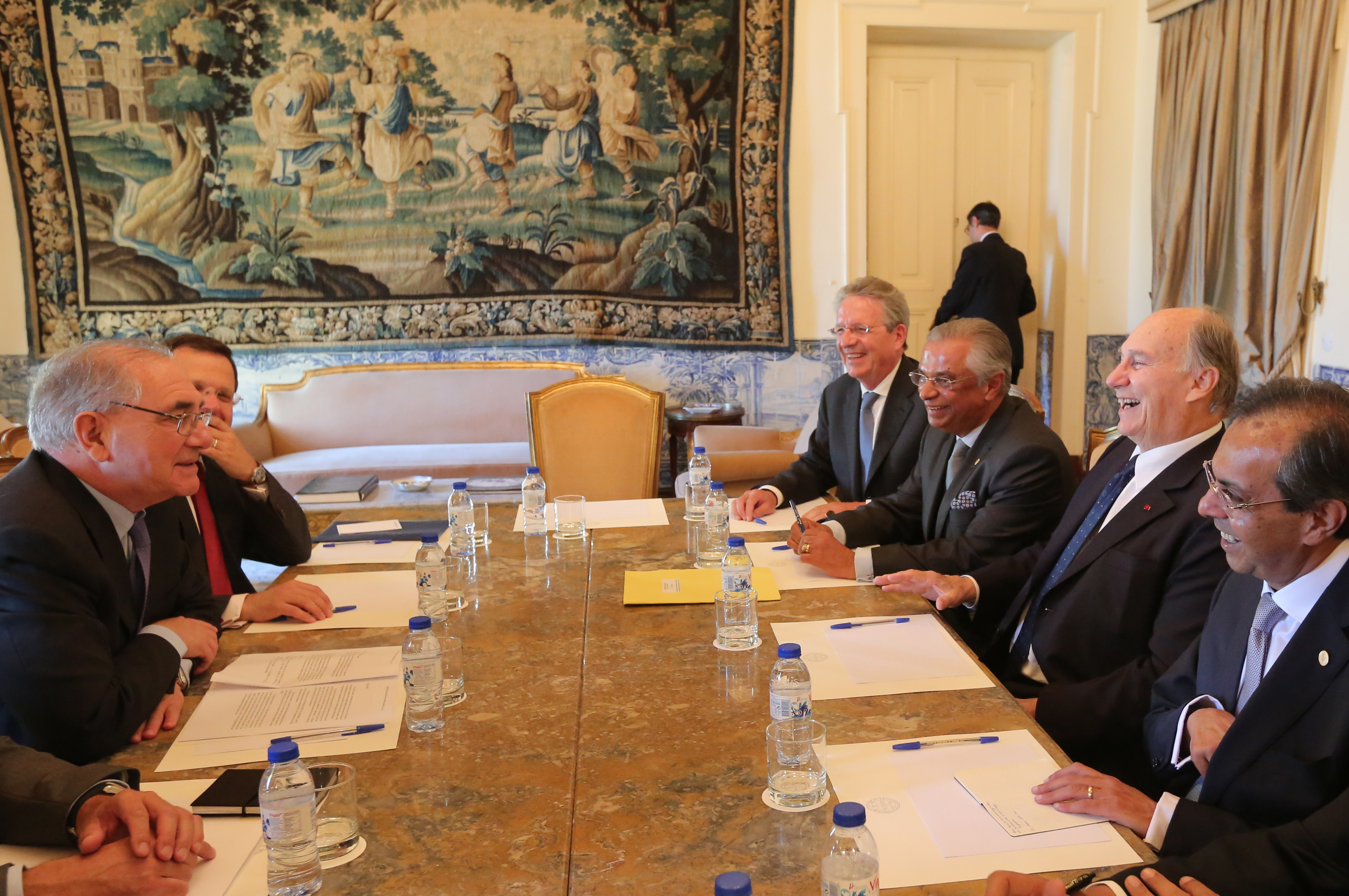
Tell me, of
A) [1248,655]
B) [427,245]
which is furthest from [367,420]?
[1248,655]

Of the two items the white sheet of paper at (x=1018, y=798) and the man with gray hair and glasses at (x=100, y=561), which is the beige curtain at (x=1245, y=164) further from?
the man with gray hair and glasses at (x=100, y=561)

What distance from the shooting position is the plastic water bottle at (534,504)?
3010 millimetres

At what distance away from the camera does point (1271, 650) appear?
1.63 m

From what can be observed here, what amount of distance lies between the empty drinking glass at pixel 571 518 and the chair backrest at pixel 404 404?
123 inches

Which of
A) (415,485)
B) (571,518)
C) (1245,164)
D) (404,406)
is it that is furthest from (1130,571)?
(404,406)

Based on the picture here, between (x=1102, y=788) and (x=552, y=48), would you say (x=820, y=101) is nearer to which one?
(x=552, y=48)

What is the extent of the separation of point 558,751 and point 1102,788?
0.76 m

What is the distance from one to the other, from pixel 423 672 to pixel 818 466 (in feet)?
7.68

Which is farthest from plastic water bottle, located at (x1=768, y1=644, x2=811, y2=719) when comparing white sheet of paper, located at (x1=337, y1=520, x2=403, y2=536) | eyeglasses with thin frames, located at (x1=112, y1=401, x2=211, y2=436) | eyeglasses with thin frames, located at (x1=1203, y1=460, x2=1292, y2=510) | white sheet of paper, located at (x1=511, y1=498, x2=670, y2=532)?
white sheet of paper, located at (x1=337, y1=520, x2=403, y2=536)

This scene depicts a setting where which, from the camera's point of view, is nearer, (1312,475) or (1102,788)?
(1102,788)

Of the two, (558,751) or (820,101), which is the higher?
(820,101)

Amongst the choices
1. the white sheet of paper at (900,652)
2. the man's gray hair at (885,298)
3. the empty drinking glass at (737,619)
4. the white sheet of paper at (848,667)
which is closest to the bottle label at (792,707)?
the white sheet of paper at (848,667)

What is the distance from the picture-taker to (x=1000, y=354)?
2.80 meters

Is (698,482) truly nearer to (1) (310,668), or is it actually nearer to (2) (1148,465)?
(2) (1148,465)
